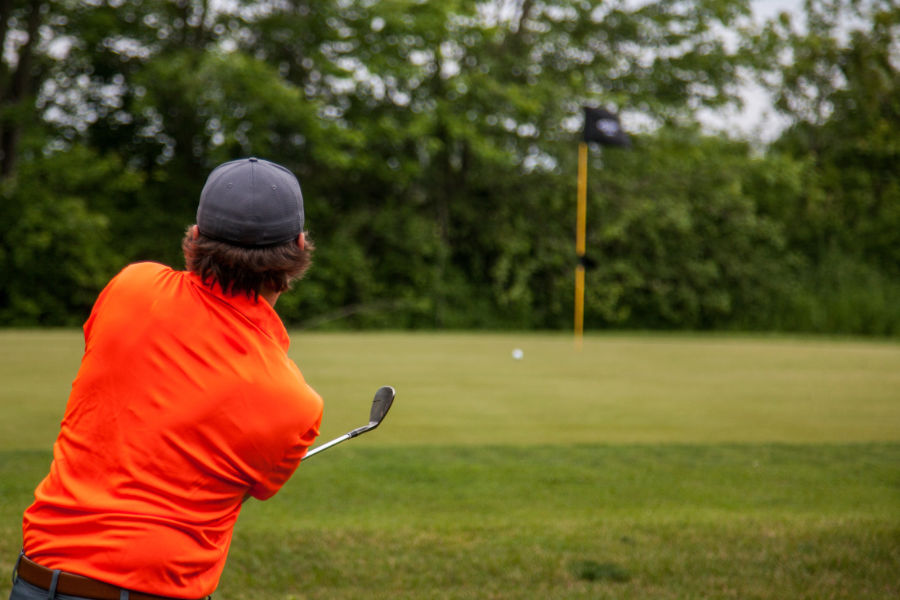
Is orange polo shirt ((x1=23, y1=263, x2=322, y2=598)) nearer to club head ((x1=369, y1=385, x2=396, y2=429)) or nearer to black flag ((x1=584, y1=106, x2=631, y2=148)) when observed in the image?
club head ((x1=369, y1=385, x2=396, y2=429))

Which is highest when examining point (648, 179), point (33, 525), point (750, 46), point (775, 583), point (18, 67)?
point (750, 46)

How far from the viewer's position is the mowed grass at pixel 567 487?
423cm

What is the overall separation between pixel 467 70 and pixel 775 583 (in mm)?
21425

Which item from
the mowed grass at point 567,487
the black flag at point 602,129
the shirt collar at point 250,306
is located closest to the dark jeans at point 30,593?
the shirt collar at point 250,306

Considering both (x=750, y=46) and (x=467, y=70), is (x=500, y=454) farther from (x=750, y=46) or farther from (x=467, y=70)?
(x=750, y=46)

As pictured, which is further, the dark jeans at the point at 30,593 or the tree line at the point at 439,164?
the tree line at the point at 439,164

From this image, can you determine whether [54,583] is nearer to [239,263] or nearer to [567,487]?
[239,263]

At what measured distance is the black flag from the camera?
16.8 m

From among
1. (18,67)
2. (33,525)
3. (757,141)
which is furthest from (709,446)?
(757,141)

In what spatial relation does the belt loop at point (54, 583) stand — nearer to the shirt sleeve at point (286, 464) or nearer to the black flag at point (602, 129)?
the shirt sleeve at point (286, 464)

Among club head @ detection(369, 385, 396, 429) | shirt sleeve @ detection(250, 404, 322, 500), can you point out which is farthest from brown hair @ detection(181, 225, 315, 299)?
club head @ detection(369, 385, 396, 429)

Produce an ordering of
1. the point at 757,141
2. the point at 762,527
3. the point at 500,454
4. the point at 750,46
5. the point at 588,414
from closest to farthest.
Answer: the point at 762,527
the point at 500,454
the point at 588,414
the point at 750,46
the point at 757,141

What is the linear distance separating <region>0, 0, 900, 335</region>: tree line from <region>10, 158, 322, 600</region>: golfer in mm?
19976

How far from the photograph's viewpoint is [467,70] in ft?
79.6
